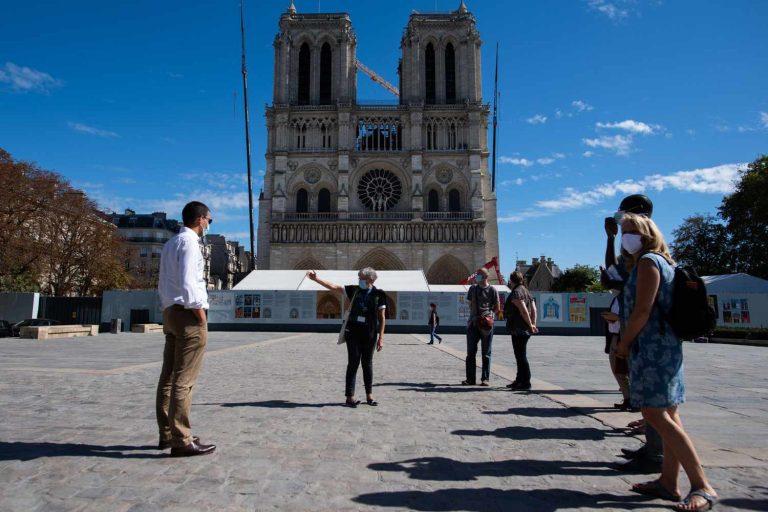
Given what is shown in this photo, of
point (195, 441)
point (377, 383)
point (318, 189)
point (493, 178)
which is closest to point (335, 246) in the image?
point (318, 189)

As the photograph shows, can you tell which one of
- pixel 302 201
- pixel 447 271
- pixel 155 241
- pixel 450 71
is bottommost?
pixel 447 271

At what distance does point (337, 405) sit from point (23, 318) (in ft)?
74.6

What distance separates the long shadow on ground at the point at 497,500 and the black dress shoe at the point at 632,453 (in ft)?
2.09

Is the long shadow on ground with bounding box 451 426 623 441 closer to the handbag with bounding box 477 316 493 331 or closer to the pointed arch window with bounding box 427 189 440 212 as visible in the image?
the handbag with bounding box 477 316 493 331

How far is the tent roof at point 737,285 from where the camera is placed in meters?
21.4

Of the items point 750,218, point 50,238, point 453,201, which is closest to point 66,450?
point 50,238

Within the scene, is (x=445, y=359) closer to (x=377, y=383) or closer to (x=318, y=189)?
(x=377, y=383)

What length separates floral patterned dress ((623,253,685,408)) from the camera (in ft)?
8.82

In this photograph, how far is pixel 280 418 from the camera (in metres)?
4.47

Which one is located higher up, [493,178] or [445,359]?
[493,178]

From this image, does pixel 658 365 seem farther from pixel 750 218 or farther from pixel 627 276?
pixel 750 218

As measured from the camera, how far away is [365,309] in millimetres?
5422

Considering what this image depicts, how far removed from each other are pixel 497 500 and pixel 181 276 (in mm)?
2432

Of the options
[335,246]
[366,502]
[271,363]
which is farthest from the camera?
[335,246]
